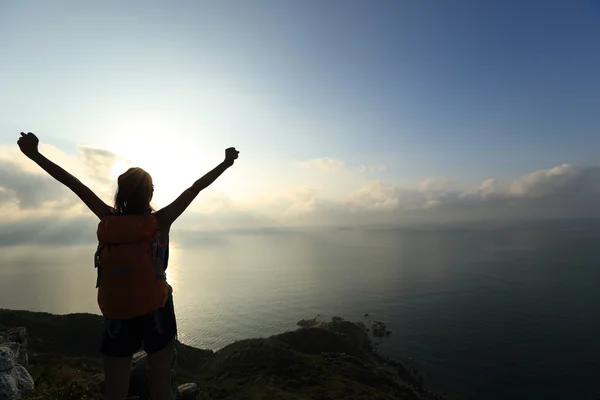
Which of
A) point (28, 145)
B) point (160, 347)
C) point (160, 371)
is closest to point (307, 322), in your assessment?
point (160, 371)

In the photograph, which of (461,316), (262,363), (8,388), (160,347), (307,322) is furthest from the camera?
(307,322)

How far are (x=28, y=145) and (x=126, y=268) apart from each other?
2297 mm

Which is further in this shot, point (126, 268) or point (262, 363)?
point (262, 363)

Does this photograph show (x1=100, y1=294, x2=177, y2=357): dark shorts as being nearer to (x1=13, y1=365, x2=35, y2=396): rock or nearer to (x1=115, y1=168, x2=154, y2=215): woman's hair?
(x1=115, y1=168, x2=154, y2=215): woman's hair

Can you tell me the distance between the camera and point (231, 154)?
4621 mm

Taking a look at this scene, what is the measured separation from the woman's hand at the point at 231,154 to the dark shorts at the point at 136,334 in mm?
2242

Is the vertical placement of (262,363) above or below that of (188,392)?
below

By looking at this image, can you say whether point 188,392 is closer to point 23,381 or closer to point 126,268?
point 23,381

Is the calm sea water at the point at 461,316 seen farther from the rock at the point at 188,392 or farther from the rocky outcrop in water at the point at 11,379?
the rocky outcrop in water at the point at 11,379

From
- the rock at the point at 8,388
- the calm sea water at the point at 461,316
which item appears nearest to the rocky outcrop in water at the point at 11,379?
the rock at the point at 8,388

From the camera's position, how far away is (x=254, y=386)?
50.2 m

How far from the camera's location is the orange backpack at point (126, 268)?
3.27 meters

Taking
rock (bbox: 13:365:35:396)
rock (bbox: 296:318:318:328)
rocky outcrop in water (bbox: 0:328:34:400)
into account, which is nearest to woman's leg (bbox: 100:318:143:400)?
rocky outcrop in water (bbox: 0:328:34:400)

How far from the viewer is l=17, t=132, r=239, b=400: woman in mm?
3289
